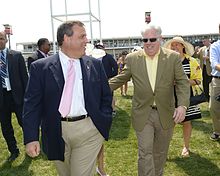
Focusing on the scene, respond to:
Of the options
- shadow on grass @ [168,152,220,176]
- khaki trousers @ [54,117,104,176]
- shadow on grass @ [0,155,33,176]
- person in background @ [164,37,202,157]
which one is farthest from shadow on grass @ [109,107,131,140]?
khaki trousers @ [54,117,104,176]

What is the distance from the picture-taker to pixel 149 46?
3920mm

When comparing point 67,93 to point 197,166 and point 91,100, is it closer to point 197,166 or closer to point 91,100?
point 91,100

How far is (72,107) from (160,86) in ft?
4.23

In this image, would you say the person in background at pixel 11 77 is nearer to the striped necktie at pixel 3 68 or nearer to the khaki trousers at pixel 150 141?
the striped necktie at pixel 3 68

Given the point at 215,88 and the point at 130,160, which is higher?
the point at 215,88

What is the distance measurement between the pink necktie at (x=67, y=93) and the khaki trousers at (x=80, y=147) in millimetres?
149

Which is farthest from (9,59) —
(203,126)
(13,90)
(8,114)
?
(203,126)

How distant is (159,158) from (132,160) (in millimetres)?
1288

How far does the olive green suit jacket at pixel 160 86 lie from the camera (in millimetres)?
3943

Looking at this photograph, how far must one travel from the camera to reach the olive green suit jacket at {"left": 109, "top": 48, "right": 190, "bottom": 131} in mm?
3943

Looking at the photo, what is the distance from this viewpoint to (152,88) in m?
3.97

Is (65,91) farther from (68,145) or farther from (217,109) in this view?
(217,109)

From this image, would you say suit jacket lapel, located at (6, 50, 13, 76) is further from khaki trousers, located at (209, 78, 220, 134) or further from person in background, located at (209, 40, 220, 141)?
khaki trousers, located at (209, 78, 220, 134)

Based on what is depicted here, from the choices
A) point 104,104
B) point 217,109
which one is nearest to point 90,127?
point 104,104
